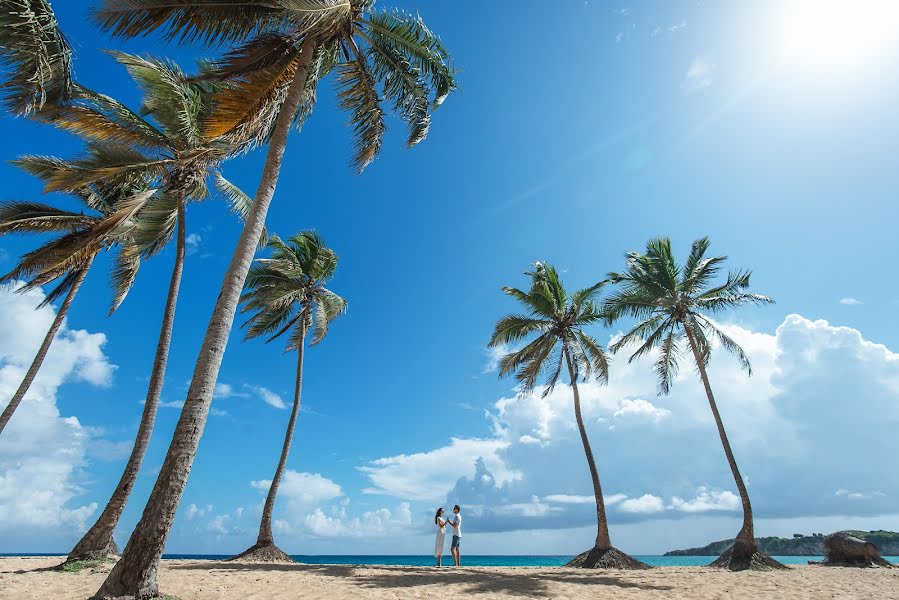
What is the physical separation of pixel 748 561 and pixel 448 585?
1099cm

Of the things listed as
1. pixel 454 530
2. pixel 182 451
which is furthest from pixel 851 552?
pixel 182 451

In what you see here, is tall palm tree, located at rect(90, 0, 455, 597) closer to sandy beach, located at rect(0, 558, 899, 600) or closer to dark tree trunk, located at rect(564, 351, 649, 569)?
sandy beach, located at rect(0, 558, 899, 600)

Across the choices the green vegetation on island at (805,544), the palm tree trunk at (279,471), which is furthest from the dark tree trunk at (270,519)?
the green vegetation on island at (805,544)

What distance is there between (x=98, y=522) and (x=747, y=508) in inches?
775

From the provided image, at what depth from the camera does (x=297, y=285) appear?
2064 cm

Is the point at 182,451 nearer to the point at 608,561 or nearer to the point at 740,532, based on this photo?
the point at 608,561

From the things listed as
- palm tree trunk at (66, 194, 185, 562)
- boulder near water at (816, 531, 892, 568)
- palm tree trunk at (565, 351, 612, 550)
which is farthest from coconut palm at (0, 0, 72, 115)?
boulder near water at (816, 531, 892, 568)

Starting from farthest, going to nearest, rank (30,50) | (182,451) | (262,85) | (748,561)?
(748,561), (262,85), (30,50), (182,451)

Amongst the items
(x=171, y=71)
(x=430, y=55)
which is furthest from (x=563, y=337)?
(x=171, y=71)

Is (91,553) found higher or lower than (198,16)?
lower

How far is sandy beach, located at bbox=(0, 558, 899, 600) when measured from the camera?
765cm

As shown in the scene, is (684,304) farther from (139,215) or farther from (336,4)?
(139,215)

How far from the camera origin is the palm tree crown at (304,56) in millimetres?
8484

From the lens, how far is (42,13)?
792 cm
